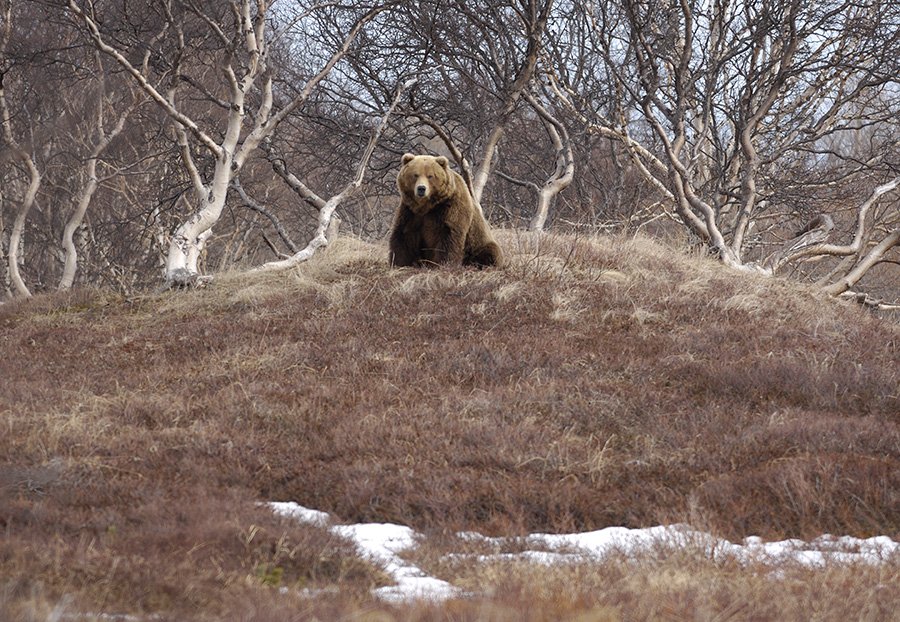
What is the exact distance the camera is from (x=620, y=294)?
1118cm

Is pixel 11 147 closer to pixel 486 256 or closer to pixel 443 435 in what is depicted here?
pixel 486 256

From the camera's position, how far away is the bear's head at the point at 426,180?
36.6 ft

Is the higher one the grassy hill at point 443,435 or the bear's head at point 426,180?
the bear's head at point 426,180

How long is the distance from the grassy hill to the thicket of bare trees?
3.49 meters

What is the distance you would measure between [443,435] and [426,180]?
189 inches

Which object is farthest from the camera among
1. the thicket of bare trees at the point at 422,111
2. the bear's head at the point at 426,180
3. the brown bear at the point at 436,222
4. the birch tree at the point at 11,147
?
the birch tree at the point at 11,147

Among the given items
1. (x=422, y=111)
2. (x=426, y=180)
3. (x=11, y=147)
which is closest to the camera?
(x=426, y=180)

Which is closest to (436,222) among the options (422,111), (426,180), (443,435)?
(426,180)

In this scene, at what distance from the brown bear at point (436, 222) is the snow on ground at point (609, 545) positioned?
6223 mm

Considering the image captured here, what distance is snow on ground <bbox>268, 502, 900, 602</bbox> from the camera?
482 centimetres

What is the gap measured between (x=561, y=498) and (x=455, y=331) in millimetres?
4403

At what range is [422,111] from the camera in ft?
56.9

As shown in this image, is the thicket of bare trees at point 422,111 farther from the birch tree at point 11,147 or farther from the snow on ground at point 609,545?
the snow on ground at point 609,545

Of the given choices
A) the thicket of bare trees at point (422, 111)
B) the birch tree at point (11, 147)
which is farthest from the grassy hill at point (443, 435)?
the birch tree at point (11, 147)
